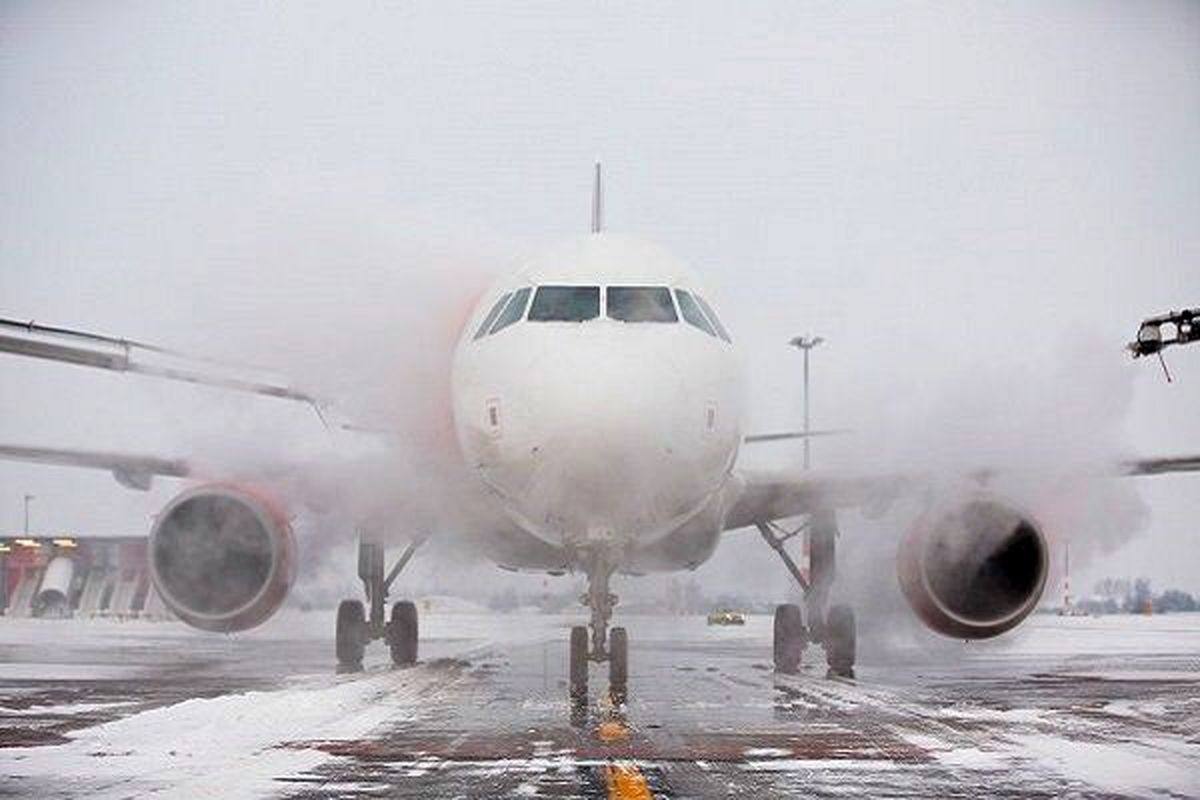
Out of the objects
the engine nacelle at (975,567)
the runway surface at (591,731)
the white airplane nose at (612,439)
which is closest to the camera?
the runway surface at (591,731)

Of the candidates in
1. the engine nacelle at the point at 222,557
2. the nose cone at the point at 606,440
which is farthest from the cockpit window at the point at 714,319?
A: the engine nacelle at the point at 222,557

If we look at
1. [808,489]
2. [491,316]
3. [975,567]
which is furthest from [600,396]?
[808,489]

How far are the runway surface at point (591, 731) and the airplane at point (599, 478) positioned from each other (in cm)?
102

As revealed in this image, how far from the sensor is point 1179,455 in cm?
1838

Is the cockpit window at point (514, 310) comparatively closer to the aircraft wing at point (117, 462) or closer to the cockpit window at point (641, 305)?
the cockpit window at point (641, 305)

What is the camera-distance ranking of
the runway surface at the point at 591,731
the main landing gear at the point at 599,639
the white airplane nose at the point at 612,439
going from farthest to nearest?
the main landing gear at the point at 599,639
the white airplane nose at the point at 612,439
the runway surface at the point at 591,731

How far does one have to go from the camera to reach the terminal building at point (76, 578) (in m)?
55.5

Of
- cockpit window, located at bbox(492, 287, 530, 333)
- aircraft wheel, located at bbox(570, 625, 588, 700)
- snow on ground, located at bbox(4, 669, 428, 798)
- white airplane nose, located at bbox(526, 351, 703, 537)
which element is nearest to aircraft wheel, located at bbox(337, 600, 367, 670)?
snow on ground, located at bbox(4, 669, 428, 798)

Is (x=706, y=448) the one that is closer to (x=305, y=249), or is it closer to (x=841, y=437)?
(x=841, y=437)

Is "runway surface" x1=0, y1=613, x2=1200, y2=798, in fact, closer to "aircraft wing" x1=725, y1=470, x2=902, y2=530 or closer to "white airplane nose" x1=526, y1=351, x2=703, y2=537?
"white airplane nose" x1=526, y1=351, x2=703, y2=537

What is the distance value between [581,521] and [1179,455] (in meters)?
7.86

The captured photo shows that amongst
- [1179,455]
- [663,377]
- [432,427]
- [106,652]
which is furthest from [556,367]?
[106,652]

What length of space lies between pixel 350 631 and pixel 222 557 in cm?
416

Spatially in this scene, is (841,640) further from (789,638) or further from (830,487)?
(830,487)
